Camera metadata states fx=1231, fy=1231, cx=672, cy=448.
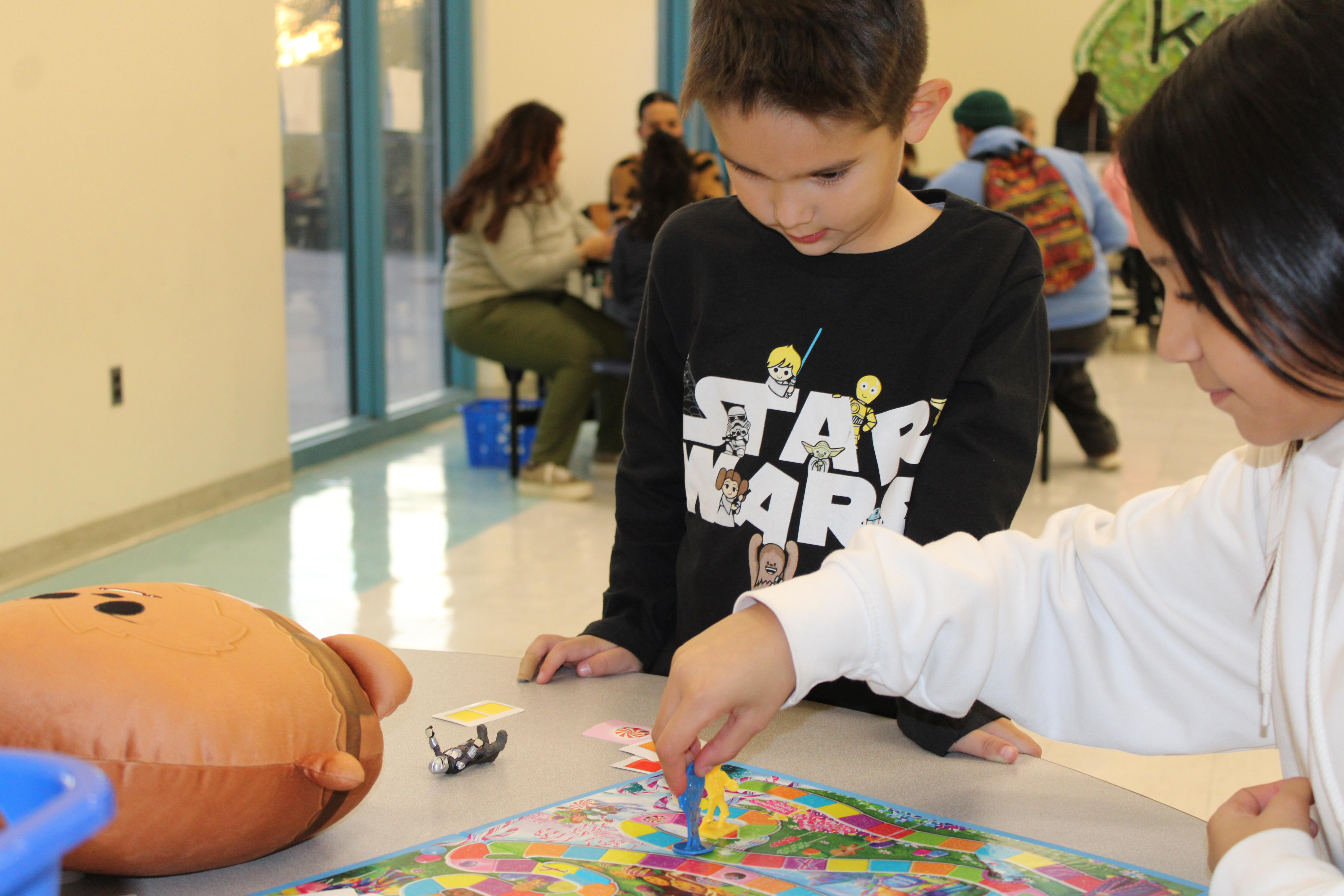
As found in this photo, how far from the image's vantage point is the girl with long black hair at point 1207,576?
521 millimetres

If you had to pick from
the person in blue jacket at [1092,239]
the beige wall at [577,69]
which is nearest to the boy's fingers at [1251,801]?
the person in blue jacket at [1092,239]

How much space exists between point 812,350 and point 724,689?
49cm

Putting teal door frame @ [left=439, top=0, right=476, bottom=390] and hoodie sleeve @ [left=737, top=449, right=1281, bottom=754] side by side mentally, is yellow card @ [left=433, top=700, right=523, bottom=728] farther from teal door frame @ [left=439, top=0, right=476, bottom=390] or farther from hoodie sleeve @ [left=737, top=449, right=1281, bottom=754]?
teal door frame @ [left=439, top=0, right=476, bottom=390]

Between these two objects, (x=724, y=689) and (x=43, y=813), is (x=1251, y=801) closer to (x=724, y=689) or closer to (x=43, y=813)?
(x=724, y=689)

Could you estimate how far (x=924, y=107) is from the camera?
1008 mm

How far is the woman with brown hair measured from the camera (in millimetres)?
4027

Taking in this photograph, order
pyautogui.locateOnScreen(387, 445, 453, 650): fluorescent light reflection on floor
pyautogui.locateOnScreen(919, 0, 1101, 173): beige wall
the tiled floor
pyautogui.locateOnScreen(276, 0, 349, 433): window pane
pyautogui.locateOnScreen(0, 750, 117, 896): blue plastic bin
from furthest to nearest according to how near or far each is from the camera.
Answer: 1. pyautogui.locateOnScreen(919, 0, 1101, 173): beige wall
2. pyautogui.locateOnScreen(276, 0, 349, 433): window pane
3. pyautogui.locateOnScreen(387, 445, 453, 650): fluorescent light reflection on floor
4. the tiled floor
5. pyautogui.locateOnScreen(0, 750, 117, 896): blue plastic bin

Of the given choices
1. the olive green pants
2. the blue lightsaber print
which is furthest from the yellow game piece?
the olive green pants

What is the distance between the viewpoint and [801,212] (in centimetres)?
95

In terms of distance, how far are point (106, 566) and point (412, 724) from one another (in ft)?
7.79

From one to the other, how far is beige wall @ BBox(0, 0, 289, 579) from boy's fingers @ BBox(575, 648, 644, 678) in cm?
223

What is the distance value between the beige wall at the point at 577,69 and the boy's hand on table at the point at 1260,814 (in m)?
5.16

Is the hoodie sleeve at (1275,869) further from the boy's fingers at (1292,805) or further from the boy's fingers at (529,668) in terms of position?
the boy's fingers at (529,668)

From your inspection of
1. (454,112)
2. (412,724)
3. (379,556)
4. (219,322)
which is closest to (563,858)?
(412,724)
